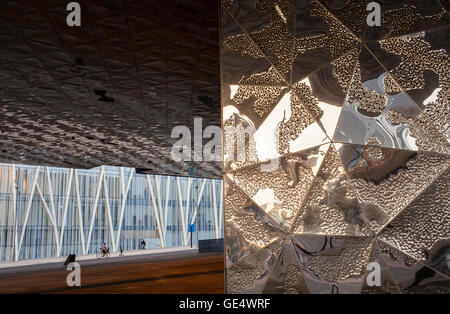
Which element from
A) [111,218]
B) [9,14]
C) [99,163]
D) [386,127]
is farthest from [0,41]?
[111,218]

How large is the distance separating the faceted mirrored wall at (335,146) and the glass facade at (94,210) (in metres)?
31.9

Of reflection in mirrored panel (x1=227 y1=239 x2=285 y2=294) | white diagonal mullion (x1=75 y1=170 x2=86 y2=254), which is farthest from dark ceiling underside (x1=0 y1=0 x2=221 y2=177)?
white diagonal mullion (x1=75 y1=170 x2=86 y2=254)

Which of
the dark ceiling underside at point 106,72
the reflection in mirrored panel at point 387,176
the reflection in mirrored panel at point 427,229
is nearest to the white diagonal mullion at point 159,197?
the dark ceiling underside at point 106,72

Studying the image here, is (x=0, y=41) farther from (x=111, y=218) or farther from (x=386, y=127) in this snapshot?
(x=111, y=218)

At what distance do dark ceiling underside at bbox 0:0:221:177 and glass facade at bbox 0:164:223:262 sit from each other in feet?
51.8

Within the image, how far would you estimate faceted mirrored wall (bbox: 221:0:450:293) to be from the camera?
4.63m

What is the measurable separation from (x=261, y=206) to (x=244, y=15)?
7.93 feet

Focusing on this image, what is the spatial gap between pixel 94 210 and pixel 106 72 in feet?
95.4

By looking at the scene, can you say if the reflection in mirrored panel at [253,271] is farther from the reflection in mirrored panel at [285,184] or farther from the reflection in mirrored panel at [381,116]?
the reflection in mirrored panel at [381,116]

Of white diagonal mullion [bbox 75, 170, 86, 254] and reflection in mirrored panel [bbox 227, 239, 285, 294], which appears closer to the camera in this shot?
reflection in mirrored panel [bbox 227, 239, 285, 294]

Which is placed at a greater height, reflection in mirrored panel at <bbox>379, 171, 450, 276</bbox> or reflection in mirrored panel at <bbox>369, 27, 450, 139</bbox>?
reflection in mirrored panel at <bbox>369, 27, 450, 139</bbox>

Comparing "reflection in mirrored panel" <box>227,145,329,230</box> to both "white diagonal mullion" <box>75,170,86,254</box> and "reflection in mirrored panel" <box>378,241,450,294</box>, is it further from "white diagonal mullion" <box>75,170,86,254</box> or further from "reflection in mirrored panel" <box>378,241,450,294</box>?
"white diagonal mullion" <box>75,170,86,254</box>

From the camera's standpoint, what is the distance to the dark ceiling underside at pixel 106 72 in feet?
26.1

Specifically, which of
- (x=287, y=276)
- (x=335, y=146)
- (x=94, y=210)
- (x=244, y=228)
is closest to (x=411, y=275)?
(x=287, y=276)
